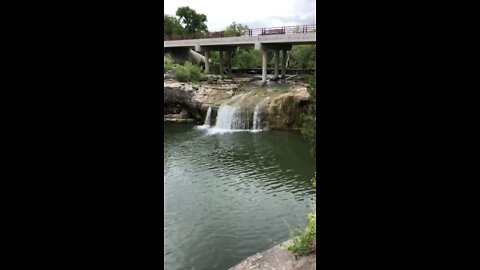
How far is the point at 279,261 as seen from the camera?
17.1ft

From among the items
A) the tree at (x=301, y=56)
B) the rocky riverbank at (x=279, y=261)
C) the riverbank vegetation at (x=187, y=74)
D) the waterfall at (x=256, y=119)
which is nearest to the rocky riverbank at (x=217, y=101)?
the waterfall at (x=256, y=119)

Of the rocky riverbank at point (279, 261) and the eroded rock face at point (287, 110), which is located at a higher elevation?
the eroded rock face at point (287, 110)

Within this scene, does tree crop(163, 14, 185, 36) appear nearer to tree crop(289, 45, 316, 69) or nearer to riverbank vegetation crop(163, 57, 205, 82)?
tree crop(289, 45, 316, 69)

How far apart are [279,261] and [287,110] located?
11934mm

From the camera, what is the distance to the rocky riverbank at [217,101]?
1673 centimetres

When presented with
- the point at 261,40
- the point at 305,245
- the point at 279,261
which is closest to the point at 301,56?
the point at 261,40

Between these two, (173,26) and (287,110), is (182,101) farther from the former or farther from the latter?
(173,26)

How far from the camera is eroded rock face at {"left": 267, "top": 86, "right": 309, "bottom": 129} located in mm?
16672

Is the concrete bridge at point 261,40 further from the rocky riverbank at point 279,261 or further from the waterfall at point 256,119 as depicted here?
the rocky riverbank at point 279,261
